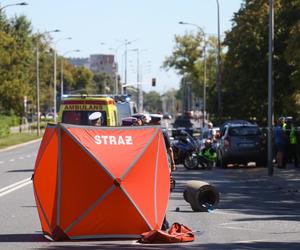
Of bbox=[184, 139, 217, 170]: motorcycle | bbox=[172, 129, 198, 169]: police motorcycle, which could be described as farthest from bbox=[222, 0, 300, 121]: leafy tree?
bbox=[172, 129, 198, 169]: police motorcycle

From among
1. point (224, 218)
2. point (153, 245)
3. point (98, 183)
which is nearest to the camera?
point (153, 245)

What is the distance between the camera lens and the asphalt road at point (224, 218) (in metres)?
12.2

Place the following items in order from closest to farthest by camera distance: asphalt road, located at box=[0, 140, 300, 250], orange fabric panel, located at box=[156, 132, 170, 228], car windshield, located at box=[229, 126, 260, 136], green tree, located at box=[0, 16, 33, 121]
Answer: asphalt road, located at box=[0, 140, 300, 250]
orange fabric panel, located at box=[156, 132, 170, 228]
car windshield, located at box=[229, 126, 260, 136]
green tree, located at box=[0, 16, 33, 121]

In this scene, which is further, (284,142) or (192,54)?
(192,54)

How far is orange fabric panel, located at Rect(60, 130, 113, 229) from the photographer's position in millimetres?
12594

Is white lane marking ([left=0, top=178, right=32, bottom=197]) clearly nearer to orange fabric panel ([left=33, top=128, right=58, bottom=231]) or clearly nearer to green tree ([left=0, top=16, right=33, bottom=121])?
orange fabric panel ([left=33, top=128, right=58, bottom=231])

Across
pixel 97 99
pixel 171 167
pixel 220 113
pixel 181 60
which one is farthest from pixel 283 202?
pixel 181 60

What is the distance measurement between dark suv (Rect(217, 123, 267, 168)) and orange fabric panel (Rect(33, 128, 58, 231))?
20184mm

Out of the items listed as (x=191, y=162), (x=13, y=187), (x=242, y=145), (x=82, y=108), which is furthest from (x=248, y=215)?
(x=242, y=145)

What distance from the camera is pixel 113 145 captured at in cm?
1290

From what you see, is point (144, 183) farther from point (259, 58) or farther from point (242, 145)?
point (259, 58)

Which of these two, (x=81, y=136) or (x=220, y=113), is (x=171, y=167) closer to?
(x=81, y=136)

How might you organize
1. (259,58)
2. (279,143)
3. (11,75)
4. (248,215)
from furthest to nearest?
(11,75) < (259,58) < (279,143) < (248,215)

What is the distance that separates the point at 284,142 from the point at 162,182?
1800 cm
